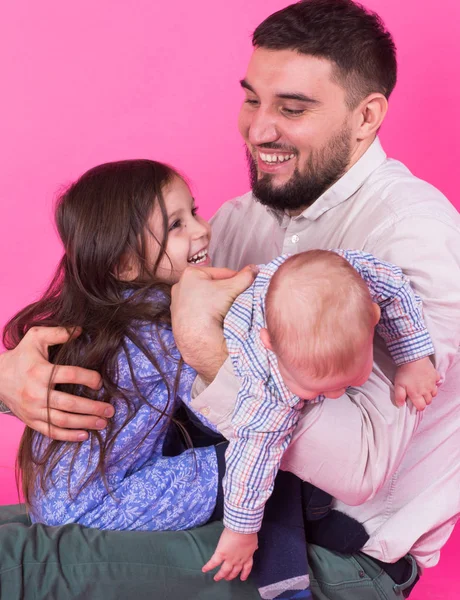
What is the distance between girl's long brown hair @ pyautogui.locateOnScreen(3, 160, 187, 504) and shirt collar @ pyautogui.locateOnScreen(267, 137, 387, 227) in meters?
0.45

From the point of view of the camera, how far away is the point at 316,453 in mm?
1981

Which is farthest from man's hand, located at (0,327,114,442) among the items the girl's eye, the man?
the girl's eye

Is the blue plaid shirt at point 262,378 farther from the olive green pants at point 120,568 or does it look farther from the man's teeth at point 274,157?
the man's teeth at point 274,157

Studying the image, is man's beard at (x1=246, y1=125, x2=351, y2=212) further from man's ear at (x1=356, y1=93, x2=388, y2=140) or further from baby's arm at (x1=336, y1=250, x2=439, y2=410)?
baby's arm at (x1=336, y1=250, x2=439, y2=410)

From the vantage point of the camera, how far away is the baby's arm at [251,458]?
1.84 meters

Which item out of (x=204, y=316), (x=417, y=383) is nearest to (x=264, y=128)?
(x=204, y=316)

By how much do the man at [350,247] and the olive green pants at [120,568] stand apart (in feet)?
0.03

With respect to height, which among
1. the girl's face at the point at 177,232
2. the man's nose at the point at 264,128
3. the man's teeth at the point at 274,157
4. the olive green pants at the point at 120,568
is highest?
the man's nose at the point at 264,128

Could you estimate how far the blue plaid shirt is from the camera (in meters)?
1.85

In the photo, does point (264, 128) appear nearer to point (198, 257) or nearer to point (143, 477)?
point (198, 257)

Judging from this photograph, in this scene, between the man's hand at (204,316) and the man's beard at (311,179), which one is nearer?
the man's hand at (204,316)

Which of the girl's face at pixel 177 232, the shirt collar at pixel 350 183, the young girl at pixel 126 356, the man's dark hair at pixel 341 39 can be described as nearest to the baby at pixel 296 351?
the young girl at pixel 126 356

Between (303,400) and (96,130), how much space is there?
2.64m

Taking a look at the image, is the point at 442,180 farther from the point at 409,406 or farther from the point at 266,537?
the point at 266,537
